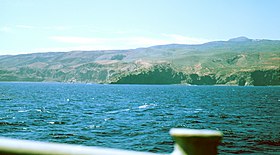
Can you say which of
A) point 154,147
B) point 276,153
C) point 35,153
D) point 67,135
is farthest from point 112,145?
point 35,153

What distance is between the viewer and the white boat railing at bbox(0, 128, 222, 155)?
7.36 feet

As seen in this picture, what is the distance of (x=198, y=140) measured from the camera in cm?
228

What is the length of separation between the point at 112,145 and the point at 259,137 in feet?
42.9

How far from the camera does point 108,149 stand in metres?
2.29

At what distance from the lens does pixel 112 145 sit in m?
24.4

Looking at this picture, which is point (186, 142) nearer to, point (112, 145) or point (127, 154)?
point (127, 154)

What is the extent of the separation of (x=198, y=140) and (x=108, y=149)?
25.4 inches

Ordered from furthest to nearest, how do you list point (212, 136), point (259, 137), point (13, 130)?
point (13, 130) < point (259, 137) < point (212, 136)

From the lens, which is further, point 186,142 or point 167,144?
point 167,144

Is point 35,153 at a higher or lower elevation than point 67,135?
higher

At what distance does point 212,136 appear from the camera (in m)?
2.24

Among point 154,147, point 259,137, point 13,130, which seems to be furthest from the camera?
point 13,130

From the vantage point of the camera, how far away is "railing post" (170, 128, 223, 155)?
7.38 ft

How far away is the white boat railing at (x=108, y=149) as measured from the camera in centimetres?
224
